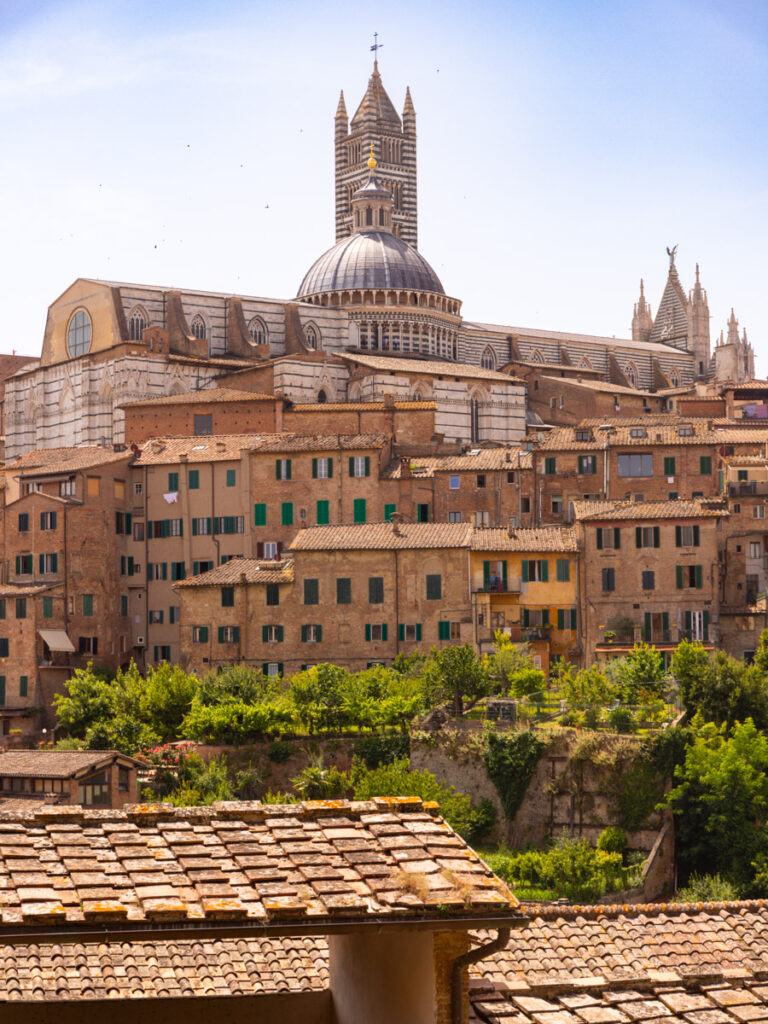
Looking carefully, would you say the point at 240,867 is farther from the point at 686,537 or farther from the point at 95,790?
the point at 686,537

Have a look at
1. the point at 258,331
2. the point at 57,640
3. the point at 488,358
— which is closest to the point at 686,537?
the point at 57,640

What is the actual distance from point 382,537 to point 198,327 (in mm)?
30442

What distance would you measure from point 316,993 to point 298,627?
113ft

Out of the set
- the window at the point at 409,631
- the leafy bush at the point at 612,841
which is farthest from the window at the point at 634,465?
the leafy bush at the point at 612,841

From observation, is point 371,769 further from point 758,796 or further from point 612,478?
point 612,478

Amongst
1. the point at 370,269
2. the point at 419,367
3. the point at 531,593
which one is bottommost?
the point at 531,593

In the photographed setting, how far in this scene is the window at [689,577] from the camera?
43.4 meters

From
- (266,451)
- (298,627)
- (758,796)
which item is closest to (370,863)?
(758,796)

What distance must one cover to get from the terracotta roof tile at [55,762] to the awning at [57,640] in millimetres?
10079

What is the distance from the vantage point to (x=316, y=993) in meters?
9.52

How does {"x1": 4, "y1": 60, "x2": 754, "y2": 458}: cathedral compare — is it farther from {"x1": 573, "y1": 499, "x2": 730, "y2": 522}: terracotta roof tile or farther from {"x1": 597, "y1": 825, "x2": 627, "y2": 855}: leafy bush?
{"x1": 597, "y1": 825, "x2": 627, "y2": 855}: leafy bush

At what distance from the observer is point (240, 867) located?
8594 millimetres

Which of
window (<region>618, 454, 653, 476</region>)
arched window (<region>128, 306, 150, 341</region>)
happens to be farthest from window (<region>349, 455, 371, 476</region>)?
arched window (<region>128, 306, 150, 341</region>)

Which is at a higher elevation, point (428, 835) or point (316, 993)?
point (428, 835)
